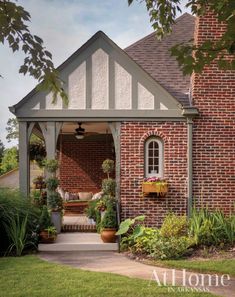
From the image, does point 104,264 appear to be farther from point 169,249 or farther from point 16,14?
point 16,14

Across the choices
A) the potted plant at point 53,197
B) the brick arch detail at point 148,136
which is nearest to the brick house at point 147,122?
the brick arch detail at point 148,136

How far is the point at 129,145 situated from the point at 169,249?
10.6 feet

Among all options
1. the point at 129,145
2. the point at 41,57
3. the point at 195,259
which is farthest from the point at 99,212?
the point at 41,57

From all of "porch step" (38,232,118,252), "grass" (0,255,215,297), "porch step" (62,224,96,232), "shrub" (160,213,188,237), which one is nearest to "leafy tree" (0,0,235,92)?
"grass" (0,255,215,297)

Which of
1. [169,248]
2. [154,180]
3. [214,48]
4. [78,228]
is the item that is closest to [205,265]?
[169,248]

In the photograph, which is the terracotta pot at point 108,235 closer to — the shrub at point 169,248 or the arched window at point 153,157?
the shrub at point 169,248

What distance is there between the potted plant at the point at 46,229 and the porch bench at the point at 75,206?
460 centimetres

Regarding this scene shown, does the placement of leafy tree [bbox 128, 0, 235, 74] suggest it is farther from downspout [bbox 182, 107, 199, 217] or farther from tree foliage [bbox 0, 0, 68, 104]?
downspout [bbox 182, 107, 199, 217]

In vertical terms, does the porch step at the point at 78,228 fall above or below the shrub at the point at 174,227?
below

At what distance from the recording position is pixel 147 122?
37.5ft

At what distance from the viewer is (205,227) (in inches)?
394

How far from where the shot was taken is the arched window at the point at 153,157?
11.5m

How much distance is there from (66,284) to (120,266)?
1.75 m

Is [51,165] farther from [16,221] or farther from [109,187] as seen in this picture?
[16,221]
